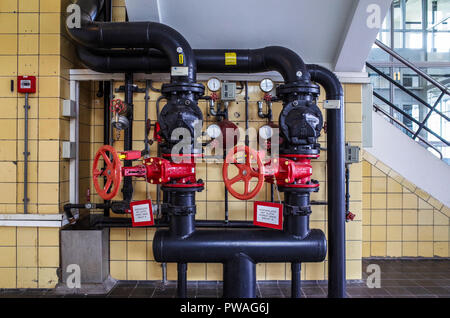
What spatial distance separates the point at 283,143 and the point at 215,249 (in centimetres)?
86

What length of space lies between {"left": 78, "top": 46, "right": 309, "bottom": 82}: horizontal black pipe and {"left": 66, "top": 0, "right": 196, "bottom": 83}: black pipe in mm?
173

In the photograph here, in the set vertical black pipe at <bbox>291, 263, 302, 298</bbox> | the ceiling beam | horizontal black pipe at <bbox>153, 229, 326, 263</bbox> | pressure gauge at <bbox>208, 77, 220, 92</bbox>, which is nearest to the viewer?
horizontal black pipe at <bbox>153, 229, 326, 263</bbox>

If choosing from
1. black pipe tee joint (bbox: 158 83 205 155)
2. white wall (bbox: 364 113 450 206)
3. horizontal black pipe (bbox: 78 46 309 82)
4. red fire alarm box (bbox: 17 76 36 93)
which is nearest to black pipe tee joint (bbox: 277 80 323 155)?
horizontal black pipe (bbox: 78 46 309 82)

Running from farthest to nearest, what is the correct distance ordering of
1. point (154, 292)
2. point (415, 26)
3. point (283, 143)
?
point (415, 26), point (154, 292), point (283, 143)

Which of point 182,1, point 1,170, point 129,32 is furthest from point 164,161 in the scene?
point 1,170

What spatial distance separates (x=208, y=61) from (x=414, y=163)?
2.45 metres

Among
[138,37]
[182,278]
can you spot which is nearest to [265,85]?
[138,37]

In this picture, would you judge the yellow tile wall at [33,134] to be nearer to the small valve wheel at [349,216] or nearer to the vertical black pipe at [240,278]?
the vertical black pipe at [240,278]

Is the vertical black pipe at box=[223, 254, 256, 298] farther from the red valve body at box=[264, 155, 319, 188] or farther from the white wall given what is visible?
the white wall

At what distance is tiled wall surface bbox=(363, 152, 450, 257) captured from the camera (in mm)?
3004

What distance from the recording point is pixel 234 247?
5.98ft

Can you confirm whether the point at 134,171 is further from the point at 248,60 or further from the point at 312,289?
the point at 312,289

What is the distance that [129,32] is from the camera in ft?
6.56
